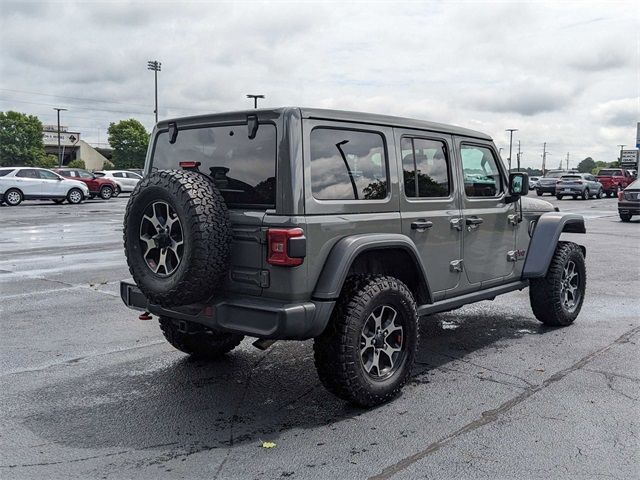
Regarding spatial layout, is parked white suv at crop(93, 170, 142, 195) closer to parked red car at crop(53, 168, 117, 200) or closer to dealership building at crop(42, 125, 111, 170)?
parked red car at crop(53, 168, 117, 200)

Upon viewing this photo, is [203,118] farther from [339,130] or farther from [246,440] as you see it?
[246,440]

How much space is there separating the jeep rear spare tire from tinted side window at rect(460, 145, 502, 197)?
2317mm

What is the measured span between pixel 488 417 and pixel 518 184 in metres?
2.44

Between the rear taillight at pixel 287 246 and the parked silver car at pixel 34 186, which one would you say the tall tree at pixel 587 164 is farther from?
the rear taillight at pixel 287 246

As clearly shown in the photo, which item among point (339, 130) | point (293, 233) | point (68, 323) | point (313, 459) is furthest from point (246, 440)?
point (68, 323)

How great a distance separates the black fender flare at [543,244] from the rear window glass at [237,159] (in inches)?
122

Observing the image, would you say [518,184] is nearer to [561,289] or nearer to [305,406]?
[561,289]

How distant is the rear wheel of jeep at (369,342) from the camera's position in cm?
388

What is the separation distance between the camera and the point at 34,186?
89.7ft

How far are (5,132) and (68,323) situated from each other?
7879cm

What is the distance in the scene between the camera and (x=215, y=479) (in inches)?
123

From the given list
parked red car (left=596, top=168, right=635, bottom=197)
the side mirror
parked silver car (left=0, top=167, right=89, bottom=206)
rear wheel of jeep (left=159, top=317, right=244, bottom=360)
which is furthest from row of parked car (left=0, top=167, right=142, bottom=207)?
parked red car (left=596, top=168, right=635, bottom=197)

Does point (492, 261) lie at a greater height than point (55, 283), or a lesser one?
greater

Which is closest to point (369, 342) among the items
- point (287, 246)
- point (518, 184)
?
point (287, 246)
